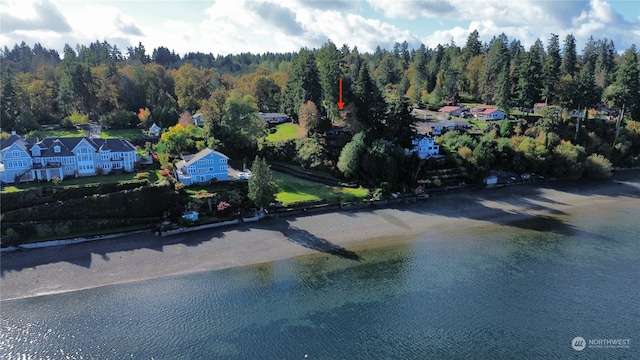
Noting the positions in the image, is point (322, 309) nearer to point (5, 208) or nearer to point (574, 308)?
point (574, 308)

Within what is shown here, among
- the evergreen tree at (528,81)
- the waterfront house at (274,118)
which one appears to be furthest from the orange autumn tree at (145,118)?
the evergreen tree at (528,81)

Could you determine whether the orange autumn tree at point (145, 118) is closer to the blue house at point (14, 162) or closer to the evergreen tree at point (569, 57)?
the blue house at point (14, 162)

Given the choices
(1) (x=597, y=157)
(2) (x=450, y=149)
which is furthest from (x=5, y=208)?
(1) (x=597, y=157)

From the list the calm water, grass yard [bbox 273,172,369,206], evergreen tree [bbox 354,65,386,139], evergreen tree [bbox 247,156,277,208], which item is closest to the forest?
evergreen tree [bbox 354,65,386,139]

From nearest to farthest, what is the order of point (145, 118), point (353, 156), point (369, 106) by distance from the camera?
point (353, 156)
point (369, 106)
point (145, 118)

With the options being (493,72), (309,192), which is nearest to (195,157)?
(309,192)

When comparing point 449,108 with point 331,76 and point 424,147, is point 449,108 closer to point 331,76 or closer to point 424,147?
point 424,147

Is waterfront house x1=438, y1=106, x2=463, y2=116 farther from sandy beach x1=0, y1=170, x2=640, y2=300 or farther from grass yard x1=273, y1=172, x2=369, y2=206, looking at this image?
grass yard x1=273, y1=172, x2=369, y2=206
